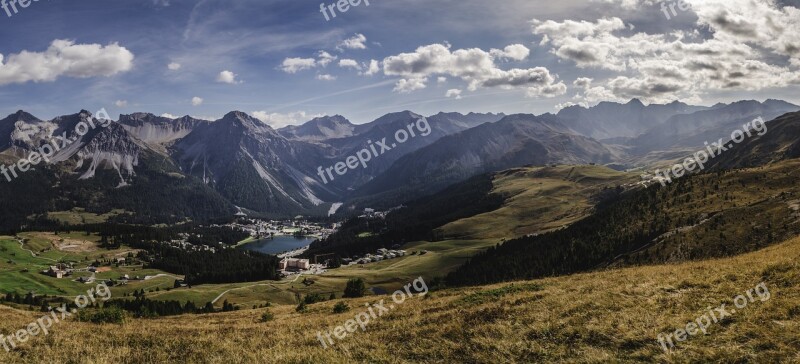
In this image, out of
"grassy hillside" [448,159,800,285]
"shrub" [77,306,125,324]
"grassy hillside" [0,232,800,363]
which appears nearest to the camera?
"grassy hillside" [0,232,800,363]

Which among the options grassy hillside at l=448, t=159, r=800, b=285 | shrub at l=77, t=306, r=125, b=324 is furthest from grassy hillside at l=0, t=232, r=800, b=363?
grassy hillside at l=448, t=159, r=800, b=285

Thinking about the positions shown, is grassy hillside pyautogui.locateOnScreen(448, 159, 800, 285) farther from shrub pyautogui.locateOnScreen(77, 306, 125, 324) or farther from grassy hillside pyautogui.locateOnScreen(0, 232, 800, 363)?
shrub pyautogui.locateOnScreen(77, 306, 125, 324)

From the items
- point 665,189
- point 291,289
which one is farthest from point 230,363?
point 291,289

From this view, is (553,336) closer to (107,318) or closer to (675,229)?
(107,318)

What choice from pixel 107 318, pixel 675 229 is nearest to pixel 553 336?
pixel 107 318

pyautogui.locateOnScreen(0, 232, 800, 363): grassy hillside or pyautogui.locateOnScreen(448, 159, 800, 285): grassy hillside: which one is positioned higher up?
pyautogui.locateOnScreen(0, 232, 800, 363): grassy hillside

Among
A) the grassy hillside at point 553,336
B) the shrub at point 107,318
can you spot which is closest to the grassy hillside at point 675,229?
the grassy hillside at point 553,336

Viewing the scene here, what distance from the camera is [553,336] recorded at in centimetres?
1535

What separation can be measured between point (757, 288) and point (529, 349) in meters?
10.8

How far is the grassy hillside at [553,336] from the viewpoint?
1300 centimetres

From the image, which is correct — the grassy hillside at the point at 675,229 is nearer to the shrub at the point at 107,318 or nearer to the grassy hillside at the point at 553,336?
the grassy hillside at the point at 553,336

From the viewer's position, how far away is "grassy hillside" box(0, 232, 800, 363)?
13000 mm

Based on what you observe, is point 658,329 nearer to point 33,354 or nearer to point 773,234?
point 33,354

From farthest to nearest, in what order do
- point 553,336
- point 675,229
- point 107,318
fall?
1. point 675,229
2. point 107,318
3. point 553,336
